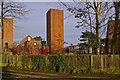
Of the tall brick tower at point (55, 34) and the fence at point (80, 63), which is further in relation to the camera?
the tall brick tower at point (55, 34)

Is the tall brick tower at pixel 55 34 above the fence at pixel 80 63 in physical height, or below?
above

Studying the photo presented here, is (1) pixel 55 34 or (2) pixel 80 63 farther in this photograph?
(1) pixel 55 34

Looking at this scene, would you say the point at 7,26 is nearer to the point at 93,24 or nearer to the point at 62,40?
the point at 62,40

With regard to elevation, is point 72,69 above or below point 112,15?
below

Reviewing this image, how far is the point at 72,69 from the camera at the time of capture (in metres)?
10.8

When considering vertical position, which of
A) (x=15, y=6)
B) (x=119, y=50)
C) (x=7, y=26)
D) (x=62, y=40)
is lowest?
(x=119, y=50)

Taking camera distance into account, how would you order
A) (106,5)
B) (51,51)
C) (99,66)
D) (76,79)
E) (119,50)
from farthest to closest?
(51,51) < (119,50) < (106,5) < (99,66) < (76,79)

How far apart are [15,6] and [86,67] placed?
15.2 metres

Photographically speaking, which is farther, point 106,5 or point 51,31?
point 51,31

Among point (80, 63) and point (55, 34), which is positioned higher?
point (55, 34)

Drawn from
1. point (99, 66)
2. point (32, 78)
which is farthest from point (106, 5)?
point (32, 78)

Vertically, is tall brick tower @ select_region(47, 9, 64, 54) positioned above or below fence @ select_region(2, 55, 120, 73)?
above

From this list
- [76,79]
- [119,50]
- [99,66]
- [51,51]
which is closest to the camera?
[76,79]

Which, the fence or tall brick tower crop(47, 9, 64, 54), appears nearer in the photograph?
the fence
